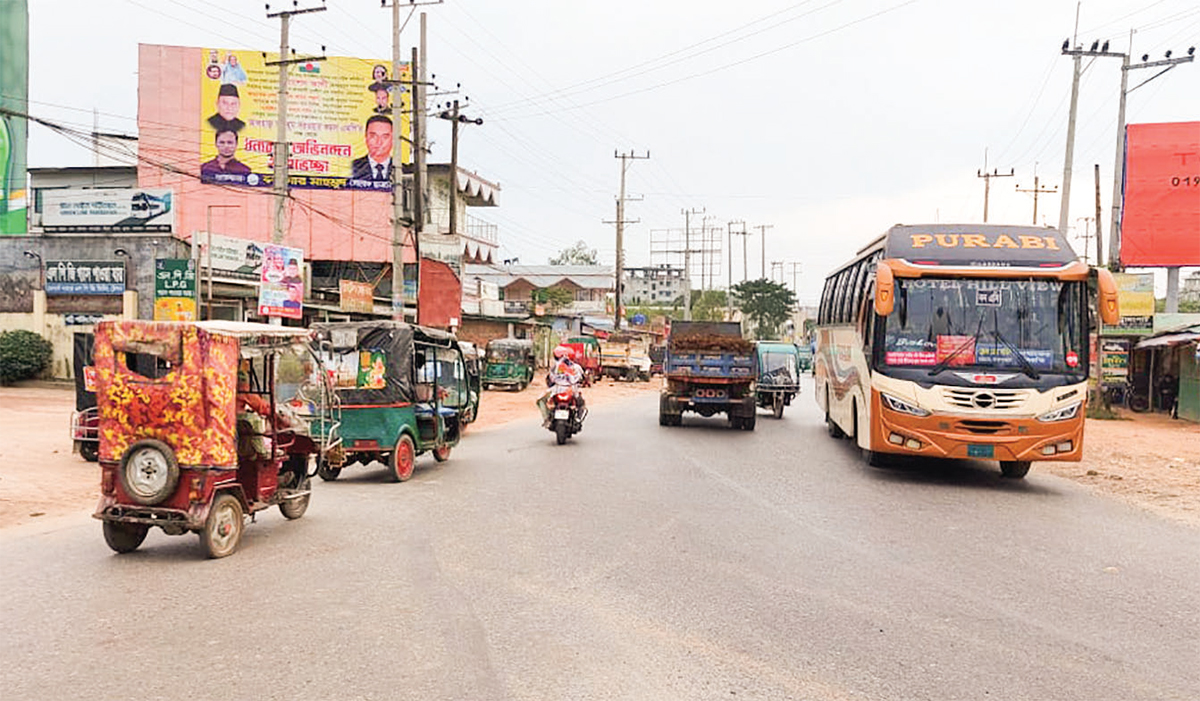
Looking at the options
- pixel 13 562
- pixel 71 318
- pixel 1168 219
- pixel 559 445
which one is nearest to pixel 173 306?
pixel 71 318

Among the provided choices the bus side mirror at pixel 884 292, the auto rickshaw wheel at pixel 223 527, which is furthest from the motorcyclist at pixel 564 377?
the auto rickshaw wheel at pixel 223 527

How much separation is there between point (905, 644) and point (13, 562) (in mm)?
6730

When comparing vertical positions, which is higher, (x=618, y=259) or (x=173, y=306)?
(x=618, y=259)

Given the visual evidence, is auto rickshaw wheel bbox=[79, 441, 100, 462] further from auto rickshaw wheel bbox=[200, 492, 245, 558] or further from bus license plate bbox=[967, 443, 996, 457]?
bus license plate bbox=[967, 443, 996, 457]

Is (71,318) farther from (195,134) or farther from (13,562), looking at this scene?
(13,562)

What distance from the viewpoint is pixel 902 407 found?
1232cm

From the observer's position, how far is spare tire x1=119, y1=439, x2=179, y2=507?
7453mm

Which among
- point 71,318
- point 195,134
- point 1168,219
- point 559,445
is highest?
point 195,134

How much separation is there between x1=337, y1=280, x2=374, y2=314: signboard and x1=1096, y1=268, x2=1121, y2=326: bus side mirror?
2516 cm

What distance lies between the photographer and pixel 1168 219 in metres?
32.1

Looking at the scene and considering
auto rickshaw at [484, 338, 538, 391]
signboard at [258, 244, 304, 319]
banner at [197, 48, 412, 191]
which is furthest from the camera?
banner at [197, 48, 412, 191]

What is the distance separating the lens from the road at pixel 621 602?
15.8 ft

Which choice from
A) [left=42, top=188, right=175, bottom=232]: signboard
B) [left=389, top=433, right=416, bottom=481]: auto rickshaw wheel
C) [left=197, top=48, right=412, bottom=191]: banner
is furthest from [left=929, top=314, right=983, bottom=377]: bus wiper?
[left=197, top=48, right=412, bottom=191]: banner

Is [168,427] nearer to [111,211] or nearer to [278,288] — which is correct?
[278,288]
